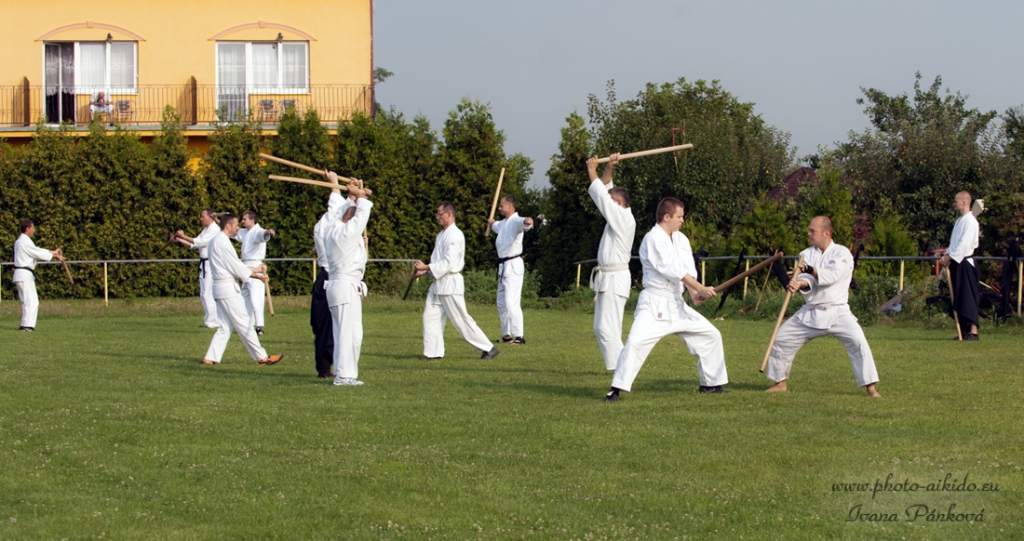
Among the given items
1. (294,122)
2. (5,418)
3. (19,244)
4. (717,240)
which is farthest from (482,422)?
(294,122)

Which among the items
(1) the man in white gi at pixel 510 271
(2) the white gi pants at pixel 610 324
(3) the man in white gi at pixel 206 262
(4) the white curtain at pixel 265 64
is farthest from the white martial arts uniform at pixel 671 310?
(4) the white curtain at pixel 265 64

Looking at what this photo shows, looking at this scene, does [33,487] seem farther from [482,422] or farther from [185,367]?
[185,367]

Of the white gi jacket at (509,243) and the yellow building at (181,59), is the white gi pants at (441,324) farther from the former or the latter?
the yellow building at (181,59)

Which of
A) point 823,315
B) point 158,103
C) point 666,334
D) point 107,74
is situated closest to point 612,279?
point 666,334

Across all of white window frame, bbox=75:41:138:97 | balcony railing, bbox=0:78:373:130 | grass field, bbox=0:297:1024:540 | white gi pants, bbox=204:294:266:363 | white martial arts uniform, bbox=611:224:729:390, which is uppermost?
white window frame, bbox=75:41:138:97

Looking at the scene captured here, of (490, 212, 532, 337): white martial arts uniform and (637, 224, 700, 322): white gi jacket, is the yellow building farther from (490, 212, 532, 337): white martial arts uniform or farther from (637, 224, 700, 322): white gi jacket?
(637, 224, 700, 322): white gi jacket

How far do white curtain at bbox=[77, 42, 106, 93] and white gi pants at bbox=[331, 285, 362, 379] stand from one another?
79.4 ft

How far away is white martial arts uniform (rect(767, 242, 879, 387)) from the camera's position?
9.89 m

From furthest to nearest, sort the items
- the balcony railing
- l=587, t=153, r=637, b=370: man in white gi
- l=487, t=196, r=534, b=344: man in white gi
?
the balcony railing < l=487, t=196, r=534, b=344: man in white gi < l=587, t=153, r=637, b=370: man in white gi

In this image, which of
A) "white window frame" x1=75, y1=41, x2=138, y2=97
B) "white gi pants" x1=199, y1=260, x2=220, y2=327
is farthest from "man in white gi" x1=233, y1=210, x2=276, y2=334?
"white window frame" x1=75, y1=41, x2=138, y2=97

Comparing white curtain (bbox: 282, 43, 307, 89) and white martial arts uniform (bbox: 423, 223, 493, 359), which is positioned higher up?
white curtain (bbox: 282, 43, 307, 89)

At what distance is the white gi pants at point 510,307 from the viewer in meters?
16.4

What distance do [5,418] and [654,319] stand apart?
18.6ft

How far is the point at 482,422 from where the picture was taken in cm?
873
